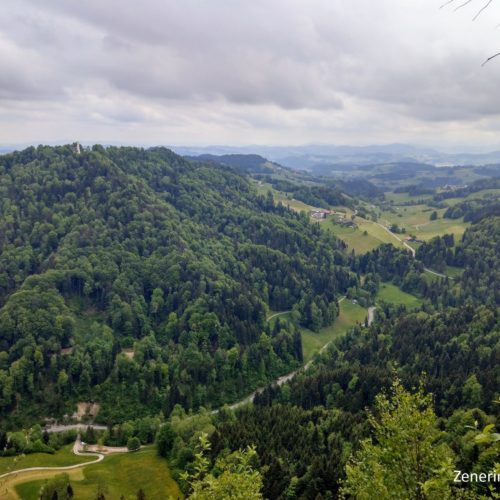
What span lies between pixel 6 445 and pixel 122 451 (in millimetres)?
26925

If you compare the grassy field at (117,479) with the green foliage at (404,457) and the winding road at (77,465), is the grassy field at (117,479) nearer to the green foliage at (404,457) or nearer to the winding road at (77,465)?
the winding road at (77,465)

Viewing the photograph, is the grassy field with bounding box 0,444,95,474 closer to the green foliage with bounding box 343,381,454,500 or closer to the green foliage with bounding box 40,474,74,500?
the green foliage with bounding box 40,474,74,500

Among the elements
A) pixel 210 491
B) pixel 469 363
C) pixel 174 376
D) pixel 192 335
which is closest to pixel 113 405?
A: pixel 174 376

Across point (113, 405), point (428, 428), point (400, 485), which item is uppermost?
point (428, 428)

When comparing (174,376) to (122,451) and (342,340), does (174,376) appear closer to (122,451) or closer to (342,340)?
(122,451)

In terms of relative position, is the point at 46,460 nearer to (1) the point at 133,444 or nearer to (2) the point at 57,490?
(1) the point at 133,444

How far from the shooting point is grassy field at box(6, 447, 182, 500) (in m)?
77.9

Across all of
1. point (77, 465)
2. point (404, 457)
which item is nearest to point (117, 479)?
point (77, 465)

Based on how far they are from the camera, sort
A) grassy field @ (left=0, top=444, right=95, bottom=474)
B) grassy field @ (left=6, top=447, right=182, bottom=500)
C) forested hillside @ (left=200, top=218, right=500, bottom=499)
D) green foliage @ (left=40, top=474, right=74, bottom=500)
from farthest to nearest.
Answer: grassy field @ (left=0, top=444, right=95, bottom=474)
grassy field @ (left=6, top=447, right=182, bottom=500)
green foliage @ (left=40, top=474, right=74, bottom=500)
forested hillside @ (left=200, top=218, right=500, bottom=499)

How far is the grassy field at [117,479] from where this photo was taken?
77.9 metres

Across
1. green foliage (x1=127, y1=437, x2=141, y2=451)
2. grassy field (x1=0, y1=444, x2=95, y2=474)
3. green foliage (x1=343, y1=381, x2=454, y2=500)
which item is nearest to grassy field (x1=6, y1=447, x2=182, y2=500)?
green foliage (x1=127, y1=437, x2=141, y2=451)

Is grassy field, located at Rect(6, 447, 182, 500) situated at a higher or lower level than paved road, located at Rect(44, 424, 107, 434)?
higher

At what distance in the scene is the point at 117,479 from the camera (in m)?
88.4

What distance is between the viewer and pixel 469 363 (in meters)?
124
